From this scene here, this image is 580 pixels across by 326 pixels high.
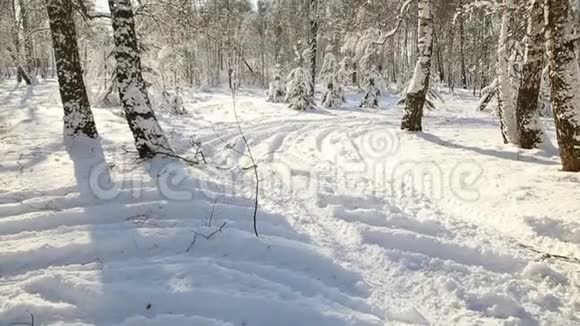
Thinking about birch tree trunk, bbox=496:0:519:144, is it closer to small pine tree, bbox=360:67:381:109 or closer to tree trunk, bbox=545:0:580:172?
tree trunk, bbox=545:0:580:172

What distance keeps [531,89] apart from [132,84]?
6546 mm

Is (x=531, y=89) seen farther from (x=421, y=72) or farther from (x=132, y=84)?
(x=132, y=84)

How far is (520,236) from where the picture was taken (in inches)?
159

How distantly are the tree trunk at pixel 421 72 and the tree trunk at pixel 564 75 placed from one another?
11.1 feet

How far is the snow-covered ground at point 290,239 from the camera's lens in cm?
304

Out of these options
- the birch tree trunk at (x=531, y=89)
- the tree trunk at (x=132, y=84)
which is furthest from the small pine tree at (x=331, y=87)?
the tree trunk at (x=132, y=84)

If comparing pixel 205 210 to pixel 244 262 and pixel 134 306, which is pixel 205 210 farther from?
Answer: pixel 134 306

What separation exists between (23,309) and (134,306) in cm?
77

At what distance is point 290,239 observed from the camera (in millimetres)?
4094

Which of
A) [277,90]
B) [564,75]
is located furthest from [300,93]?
[564,75]

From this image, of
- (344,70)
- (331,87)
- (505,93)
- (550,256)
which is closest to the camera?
(550,256)

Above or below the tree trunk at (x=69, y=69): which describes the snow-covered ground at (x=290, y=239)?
below

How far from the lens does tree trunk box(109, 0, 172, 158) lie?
611 cm

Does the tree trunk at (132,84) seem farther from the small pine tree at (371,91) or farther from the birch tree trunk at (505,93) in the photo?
the small pine tree at (371,91)
